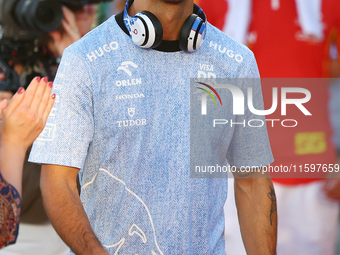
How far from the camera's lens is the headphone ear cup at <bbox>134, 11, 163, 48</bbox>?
1632 mm

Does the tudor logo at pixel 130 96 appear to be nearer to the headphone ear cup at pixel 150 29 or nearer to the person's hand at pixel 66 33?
the headphone ear cup at pixel 150 29

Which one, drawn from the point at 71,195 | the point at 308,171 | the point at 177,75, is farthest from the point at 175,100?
the point at 308,171

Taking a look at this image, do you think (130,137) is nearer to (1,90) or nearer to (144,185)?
(144,185)

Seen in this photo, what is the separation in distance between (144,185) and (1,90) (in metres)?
1.29

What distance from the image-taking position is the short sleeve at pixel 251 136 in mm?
1912

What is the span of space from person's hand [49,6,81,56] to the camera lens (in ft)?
0.29

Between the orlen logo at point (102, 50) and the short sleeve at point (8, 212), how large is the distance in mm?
610

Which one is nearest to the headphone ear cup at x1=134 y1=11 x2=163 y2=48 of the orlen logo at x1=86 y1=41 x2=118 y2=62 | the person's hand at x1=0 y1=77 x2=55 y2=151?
the orlen logo at x1=86 y1=41 x2=118 y2=62

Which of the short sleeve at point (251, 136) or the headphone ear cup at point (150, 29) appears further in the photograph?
the short sleeve at point (251, 136)

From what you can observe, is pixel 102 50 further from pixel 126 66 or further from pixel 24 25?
pixel 24 25

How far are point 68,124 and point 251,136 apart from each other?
77cm

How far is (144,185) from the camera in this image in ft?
5.52

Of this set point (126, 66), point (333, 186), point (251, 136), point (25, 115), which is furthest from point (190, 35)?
point (333, 186)

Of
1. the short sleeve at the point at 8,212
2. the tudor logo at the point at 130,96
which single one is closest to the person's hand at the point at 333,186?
the tudor logo at the point at 130,96
